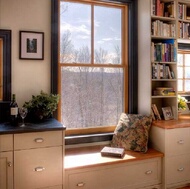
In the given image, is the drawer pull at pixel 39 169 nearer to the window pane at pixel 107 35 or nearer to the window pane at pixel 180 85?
the window pane at pixel 107 35

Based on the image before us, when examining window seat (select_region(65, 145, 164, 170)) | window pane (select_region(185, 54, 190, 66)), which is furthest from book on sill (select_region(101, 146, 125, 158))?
window pane (select_region(185, 54, 190, 66))

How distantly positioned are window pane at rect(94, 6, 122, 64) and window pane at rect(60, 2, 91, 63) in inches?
4.7

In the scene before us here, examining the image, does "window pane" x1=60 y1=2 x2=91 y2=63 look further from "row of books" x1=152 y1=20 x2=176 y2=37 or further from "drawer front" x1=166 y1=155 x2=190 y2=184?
"drawer front" x1=166 y1=155 x2=190 y2=184

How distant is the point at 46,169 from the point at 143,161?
3.82 feet

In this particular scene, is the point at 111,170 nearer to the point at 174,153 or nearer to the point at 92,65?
the point at 174,153

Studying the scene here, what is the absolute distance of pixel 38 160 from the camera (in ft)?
7.26

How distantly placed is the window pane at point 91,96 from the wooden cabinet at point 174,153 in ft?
2.24

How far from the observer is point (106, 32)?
3252 mm

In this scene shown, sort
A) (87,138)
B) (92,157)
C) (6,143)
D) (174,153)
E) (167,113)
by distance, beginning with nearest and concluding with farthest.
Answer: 1. (6,143)
2. (92,157)
3. (174,153)
4. (87,138)
5. (167,113)

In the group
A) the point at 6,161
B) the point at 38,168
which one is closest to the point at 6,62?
the point at 6,161

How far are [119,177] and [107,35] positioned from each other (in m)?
1.86

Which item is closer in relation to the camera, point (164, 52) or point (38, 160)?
point (38, 160)

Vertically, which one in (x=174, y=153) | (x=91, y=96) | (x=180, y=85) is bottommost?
(x=174, y=153)

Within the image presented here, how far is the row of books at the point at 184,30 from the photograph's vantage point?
3398 millimetres
